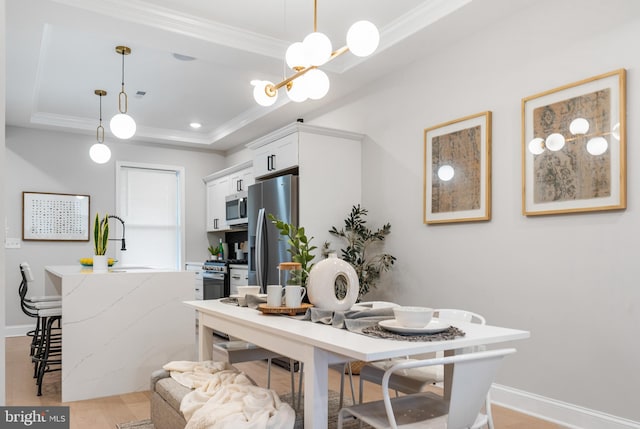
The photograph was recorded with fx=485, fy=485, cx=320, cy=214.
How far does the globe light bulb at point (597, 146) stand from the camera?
274 centimetres

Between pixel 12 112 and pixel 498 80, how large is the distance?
17.7 feet

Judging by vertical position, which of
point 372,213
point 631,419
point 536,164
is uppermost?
point 536,164

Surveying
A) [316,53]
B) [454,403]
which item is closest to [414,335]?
[454,403]

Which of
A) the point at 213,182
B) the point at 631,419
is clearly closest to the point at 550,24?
the point at 631,419

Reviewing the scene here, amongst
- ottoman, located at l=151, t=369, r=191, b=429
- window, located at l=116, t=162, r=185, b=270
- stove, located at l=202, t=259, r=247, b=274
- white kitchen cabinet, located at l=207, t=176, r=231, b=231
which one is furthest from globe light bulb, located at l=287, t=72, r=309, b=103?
window, located at l=116, t=162, r=185, b=270

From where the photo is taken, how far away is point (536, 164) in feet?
10.2

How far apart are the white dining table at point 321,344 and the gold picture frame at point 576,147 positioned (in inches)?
52.5

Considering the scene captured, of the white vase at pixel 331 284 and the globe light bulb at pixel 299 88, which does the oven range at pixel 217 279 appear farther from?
the white vase at pixel 331 284

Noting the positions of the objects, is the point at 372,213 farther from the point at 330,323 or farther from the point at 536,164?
the point at 330,323

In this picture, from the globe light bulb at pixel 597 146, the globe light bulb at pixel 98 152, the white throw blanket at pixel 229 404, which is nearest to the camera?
the white throw blanket at pixel 229 404

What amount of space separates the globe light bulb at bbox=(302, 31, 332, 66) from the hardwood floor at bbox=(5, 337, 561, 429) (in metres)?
2.32

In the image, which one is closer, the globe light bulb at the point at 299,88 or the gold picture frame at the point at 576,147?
the globe light bulb at the point at 299,88

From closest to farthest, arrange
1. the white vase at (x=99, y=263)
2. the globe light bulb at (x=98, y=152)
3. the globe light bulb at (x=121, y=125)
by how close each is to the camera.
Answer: the white vase at (x=99, y=263) < the globe light bulb at (x=121, y=125) < the globe light bulb at (x=98, y=152)

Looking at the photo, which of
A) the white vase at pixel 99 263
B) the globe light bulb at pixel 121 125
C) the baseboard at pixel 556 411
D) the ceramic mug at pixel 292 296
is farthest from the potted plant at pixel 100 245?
the baseboard at pixel 556 411
